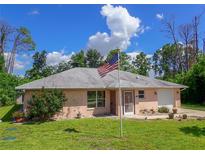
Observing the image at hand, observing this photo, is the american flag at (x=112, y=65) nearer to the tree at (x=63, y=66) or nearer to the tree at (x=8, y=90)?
the tree at (x=8, y=90)

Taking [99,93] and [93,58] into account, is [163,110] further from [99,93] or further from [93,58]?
[93,58]

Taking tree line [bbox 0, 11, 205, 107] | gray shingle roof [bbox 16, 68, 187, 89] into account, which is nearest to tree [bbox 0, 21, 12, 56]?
tree line [bbox 0, 11, 205, 107]

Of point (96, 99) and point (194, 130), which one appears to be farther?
point (96, 99)

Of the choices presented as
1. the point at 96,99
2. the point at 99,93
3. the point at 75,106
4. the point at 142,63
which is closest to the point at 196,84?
the point at 99,93

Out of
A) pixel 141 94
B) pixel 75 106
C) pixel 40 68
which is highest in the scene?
pixel 40 68

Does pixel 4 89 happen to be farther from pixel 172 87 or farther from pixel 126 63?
pixel 126 63

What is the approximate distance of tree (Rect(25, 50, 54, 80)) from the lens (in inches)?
2274

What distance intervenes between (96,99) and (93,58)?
4070cm

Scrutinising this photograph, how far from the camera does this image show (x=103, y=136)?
502 inches

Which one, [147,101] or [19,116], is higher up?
[147,101]

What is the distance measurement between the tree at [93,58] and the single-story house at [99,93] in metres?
36.2

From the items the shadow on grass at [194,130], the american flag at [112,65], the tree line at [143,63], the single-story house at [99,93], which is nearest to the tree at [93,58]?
the tree line at [143,63]

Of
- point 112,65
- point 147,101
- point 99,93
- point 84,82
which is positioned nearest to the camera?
point 112,65
